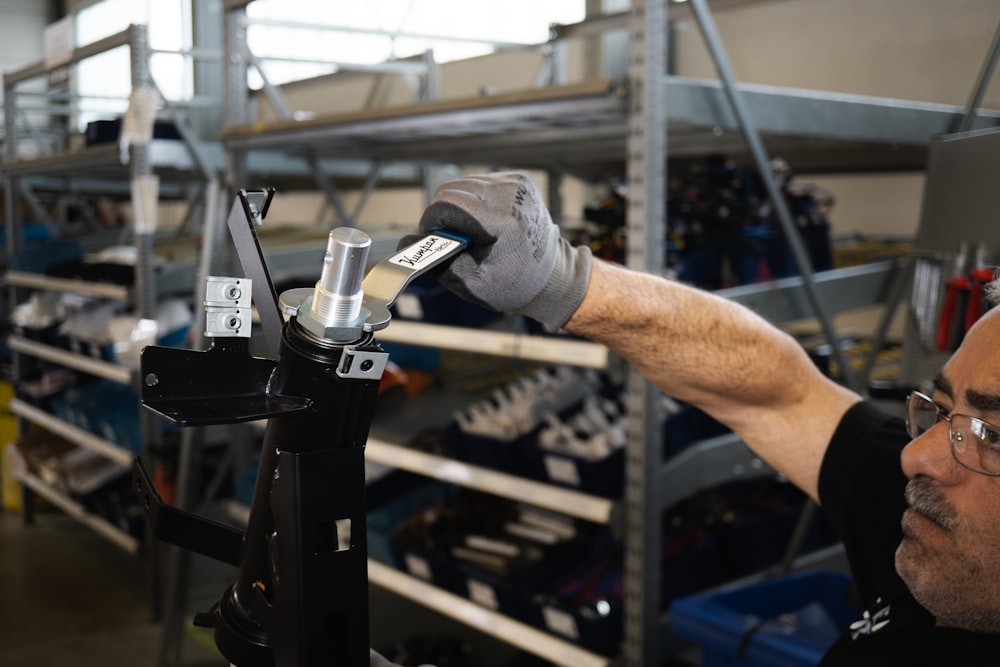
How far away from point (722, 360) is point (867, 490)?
0.28 meters

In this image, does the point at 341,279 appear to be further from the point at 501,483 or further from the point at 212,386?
the point at 501,483

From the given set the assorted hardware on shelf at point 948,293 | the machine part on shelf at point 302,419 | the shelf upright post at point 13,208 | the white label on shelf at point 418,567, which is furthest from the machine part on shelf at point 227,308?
the shelf upright post at point 13,208

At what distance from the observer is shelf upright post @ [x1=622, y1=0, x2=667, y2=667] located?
1.91 m

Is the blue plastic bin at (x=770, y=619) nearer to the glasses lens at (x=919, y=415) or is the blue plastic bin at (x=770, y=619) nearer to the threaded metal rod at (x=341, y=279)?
the glasses lens at (x=919, y=415)

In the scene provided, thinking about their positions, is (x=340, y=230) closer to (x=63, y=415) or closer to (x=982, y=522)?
(x=982, y=522)

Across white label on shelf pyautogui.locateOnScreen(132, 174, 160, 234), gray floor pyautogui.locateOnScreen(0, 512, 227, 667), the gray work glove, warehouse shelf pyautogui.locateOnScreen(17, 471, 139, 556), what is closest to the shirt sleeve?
the gray work glove

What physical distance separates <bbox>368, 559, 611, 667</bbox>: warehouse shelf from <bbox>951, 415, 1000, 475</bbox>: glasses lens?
1.32 m

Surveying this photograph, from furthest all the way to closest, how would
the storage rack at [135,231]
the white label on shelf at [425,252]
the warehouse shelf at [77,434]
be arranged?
the warehouse shelf at [77,434]
the storage rack at [135,231]
the white label on shelf at [425,252]

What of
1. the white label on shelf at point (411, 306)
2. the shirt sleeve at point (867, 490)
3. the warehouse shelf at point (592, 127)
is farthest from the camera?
the white label on shelf at point (411, 306)

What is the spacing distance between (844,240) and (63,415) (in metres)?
3.60

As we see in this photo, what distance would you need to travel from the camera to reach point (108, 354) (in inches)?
152

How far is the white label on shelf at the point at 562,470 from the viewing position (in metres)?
2.26

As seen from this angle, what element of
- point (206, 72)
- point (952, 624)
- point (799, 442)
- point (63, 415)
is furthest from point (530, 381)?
point (206, 72)

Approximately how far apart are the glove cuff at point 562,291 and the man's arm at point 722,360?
0.09 ft
